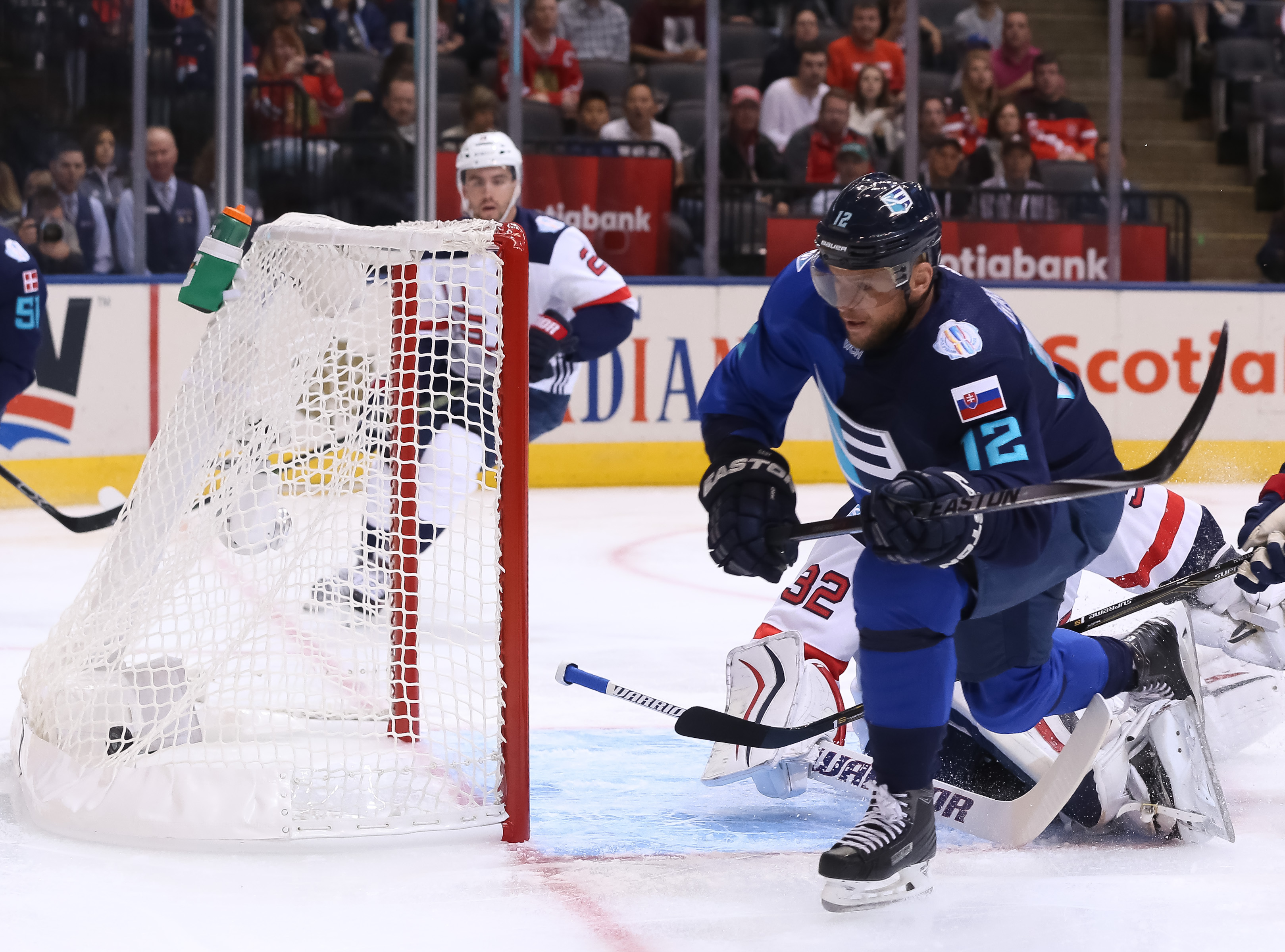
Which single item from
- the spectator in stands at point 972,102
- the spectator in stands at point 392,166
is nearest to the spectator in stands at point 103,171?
the spectator in stands at point 392,166

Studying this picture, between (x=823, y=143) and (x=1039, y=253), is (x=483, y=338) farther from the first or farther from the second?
(x=1039, y=253)

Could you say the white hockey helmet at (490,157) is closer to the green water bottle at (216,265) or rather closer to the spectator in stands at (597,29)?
the green water bottle at (216,265)

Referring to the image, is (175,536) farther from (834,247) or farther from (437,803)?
(834,247)

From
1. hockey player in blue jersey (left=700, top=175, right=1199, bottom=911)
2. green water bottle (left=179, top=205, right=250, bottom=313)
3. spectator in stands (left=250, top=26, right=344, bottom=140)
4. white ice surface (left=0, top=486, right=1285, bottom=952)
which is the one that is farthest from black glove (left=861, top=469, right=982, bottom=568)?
spectator in stands (left=250, top=26, right=344, bottom=140)

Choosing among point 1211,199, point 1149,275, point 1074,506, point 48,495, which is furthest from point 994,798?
point 1211,199

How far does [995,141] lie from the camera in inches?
285

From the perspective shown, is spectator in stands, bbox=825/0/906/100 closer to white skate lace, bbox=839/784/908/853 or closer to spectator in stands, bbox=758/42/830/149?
spectator in stands, bbox=758/42/830/149

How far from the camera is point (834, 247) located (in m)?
1.98

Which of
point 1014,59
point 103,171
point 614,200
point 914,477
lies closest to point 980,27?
point 1014,59

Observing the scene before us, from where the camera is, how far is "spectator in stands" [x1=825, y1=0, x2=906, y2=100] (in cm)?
710

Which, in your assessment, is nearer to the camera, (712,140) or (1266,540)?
(1266,540)

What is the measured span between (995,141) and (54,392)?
410cm

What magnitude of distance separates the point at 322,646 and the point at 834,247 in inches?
39.3

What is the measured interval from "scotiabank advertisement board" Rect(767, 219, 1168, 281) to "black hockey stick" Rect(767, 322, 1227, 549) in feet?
17.0
